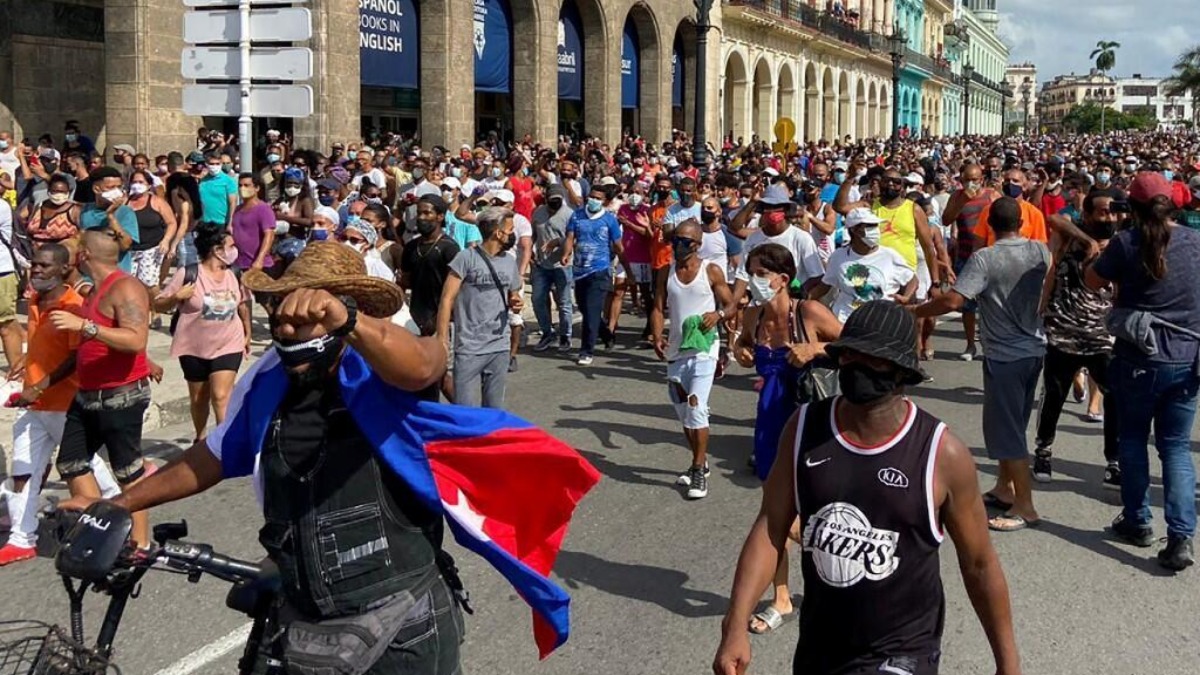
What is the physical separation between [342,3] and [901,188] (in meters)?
12.7

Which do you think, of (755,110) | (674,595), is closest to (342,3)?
(674,595)

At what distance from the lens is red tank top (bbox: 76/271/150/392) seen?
18.0ft

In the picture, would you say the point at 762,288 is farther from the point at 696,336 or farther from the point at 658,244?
the point at 658,244

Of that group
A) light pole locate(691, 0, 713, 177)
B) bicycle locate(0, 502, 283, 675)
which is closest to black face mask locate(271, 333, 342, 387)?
bicycle locate(0, 502, 283, 675)

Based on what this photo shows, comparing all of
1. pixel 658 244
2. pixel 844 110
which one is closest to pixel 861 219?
pixel 658 244

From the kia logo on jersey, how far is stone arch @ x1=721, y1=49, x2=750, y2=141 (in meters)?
38.4

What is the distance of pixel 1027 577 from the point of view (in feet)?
18.2

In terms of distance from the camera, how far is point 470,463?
294 cm

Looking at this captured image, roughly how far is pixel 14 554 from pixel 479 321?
2.85 meters

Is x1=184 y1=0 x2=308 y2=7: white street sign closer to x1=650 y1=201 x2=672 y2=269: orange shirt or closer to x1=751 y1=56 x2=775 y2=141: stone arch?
x1=650 y1=201 x2=672 y2=269: orange shirt

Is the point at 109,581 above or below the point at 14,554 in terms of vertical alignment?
above

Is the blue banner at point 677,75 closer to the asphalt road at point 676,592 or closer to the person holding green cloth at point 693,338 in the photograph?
the person holding green cloth at point 693,338

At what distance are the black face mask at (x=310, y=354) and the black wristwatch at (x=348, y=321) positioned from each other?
0.05 metres

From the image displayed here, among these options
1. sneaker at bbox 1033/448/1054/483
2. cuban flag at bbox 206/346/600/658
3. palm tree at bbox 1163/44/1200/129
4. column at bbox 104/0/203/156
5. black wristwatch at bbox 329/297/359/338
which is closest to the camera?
black wristwatch at bbox 329/297/359/338
